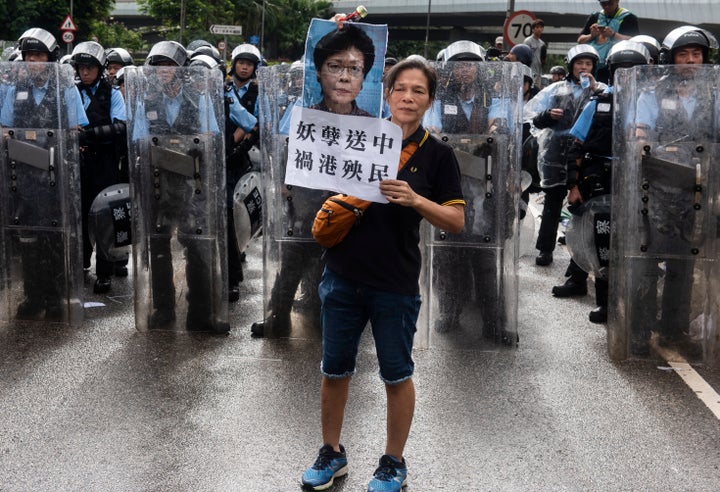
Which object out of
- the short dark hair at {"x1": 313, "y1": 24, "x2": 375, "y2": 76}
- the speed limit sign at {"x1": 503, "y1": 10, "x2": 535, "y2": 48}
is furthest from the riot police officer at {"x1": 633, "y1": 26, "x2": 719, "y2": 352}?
the speed limit sign at {"x1": 503, "y1": 10, "x2": 535, "y2": 48}

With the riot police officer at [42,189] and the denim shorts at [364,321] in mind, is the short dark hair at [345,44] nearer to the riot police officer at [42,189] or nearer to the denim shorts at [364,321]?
the denim shorts at [364,321]

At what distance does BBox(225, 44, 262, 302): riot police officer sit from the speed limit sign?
880 cm

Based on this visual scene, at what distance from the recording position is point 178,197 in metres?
6.74

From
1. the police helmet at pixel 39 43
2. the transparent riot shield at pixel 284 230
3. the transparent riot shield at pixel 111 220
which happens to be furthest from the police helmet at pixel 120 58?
the transparent riot shield at pixel 284 230

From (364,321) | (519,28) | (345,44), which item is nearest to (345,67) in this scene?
(345,44)

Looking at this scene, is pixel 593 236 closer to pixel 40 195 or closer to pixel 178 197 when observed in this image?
pixel 178 197

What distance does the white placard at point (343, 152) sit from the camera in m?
3.86

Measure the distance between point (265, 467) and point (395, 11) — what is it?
198 feet

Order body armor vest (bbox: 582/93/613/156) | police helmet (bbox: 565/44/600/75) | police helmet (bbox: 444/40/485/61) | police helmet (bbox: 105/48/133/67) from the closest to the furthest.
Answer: police helmet (bbox: 444/40/485/61)
body armor vest (bbox: 582/93/613/156)
police helmet (bbox: 565/44/600/75)
police helmet (bbox: 105/48/133/67)

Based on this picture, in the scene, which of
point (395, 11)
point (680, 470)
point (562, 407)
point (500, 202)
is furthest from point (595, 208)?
point (395, 11)

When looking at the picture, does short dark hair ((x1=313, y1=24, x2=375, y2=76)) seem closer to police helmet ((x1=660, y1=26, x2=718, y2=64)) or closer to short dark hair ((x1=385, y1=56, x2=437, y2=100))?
short dark hair ((x1=385, y1=56, x2=437, y2=100))

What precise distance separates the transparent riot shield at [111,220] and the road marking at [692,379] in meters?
3.88

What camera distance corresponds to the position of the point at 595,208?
734 centimetres

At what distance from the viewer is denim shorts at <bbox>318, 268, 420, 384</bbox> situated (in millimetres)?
4016
